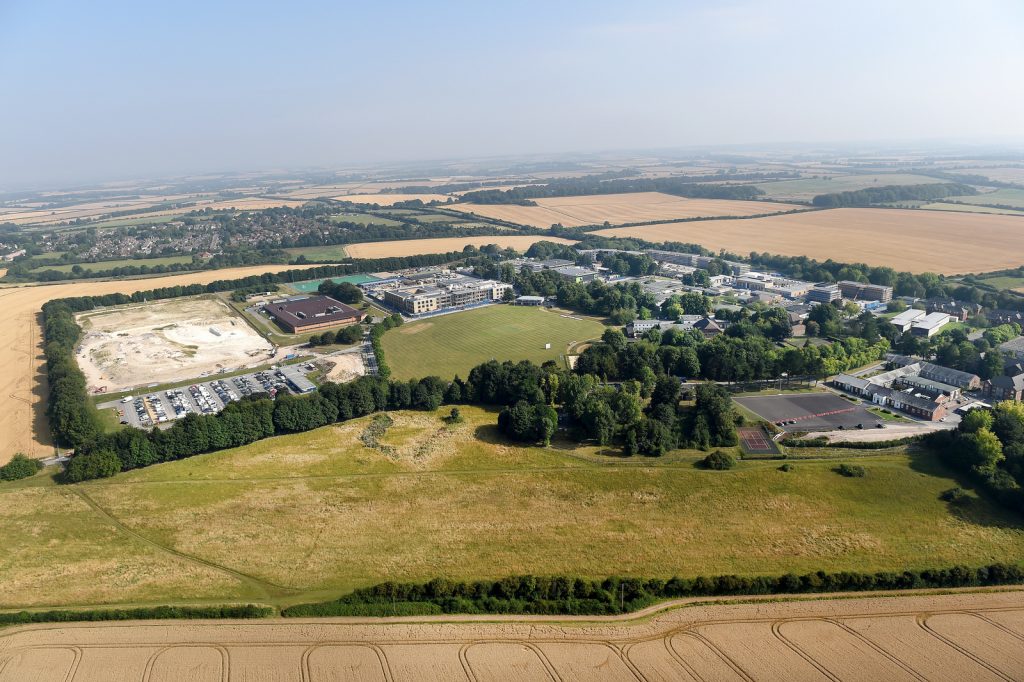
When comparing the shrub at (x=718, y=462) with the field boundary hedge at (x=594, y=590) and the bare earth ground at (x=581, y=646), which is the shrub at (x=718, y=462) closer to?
the field boundary hedge at (x=594, y=590)

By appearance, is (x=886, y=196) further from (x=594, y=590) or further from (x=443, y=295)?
(x=594, y=590)

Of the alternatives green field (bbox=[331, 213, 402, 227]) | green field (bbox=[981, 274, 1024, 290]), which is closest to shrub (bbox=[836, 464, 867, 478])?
green field (bbox=[981, 274, 1024, 290])

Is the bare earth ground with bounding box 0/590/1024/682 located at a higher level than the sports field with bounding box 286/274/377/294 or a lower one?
lower

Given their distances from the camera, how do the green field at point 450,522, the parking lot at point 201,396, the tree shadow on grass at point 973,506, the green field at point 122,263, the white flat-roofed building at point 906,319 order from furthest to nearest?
the green field at point 122,263
the white flat-roofed building at point 906,319
the parking lot at point 201,396
the tree shadow on grass at point 973,506
the green field at point 450,522

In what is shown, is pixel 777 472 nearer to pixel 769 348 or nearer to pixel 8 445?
pixel 769 348

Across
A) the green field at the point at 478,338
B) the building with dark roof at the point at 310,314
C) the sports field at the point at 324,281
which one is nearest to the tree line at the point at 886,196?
the green field at the point at 478,338

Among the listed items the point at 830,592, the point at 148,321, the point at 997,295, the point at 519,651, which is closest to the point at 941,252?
the point at 997,295

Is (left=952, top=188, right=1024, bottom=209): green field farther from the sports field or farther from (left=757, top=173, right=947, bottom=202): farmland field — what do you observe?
the sports field
